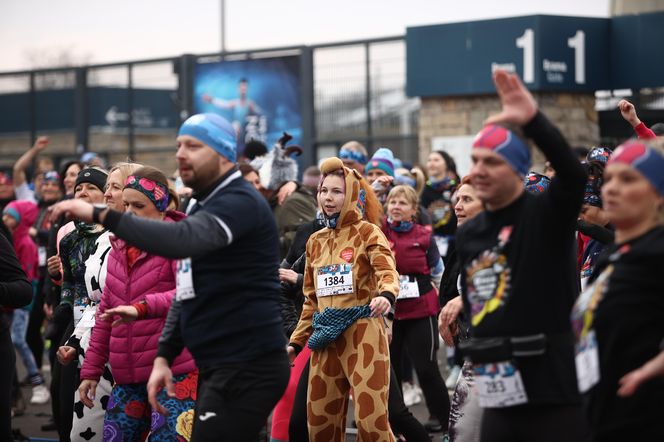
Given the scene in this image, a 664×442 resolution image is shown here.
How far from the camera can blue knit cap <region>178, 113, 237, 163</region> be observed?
523 centimetres

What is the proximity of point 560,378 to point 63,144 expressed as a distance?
21436 mm

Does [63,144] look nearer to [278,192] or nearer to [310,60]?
[310,60]

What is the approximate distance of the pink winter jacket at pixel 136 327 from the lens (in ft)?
20.9

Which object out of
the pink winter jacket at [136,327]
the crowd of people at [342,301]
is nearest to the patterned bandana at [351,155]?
the crowd of people at [342,301]

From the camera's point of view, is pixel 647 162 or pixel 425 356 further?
pixel 425 356

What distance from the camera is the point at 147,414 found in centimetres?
648

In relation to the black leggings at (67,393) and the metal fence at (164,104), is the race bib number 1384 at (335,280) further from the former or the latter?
the metal fence at (164,104)

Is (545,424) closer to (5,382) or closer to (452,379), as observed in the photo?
(5,382)

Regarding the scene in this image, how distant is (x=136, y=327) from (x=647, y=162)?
10.8 ft

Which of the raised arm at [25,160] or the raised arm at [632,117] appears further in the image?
the raised arm at [25,160]

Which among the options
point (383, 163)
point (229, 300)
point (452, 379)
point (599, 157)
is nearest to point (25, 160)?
point (383, 163)

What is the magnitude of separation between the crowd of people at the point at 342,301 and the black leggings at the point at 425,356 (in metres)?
0.10

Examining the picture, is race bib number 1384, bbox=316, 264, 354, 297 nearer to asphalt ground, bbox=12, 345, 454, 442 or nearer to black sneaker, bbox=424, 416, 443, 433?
asphalt ground, bbox=12, 345, 454, 442

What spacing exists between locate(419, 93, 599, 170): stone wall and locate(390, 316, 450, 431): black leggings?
7.88 metres
